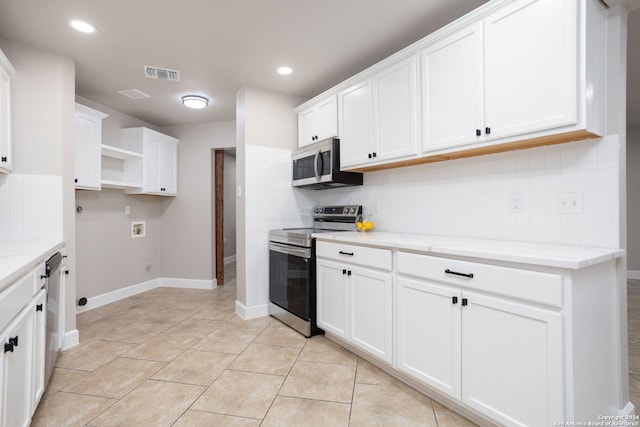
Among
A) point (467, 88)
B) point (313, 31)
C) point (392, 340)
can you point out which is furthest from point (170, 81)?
point (392, 340)

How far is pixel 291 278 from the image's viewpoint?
9.82 ft

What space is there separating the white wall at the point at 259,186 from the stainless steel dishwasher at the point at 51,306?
1532mm

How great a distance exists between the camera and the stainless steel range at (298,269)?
9.11 feet

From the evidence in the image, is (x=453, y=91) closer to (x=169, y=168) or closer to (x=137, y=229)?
(x=169, y=168)

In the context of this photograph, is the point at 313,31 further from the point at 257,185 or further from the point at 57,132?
the point at 57,132

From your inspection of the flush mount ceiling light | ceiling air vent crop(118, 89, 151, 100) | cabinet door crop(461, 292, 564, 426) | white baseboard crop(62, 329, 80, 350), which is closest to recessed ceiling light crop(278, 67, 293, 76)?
the flush mount ceiling light

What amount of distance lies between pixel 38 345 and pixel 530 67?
2.97 meters

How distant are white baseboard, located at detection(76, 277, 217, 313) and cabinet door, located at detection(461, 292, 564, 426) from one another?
13.0 ft

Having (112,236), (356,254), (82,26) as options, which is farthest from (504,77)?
(112,236)

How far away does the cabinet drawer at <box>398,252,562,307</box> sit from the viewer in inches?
50.3

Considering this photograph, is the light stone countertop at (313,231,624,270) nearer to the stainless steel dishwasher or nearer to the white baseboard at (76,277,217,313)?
the stainless steel dishwasher

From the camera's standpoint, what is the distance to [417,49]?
7.26 ft

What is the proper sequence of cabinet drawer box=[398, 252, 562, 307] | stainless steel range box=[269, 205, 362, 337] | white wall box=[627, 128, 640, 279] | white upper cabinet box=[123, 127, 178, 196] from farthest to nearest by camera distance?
white wall box=[627, 128, 640, 279]
white upper cabinet box=[123, 127, 178, 196]
stainless steel range box=[269, 205, 362, 337]
cabinet drawer box=[398, 252, 562, 307]

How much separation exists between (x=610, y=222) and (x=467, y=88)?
1.04 metres
